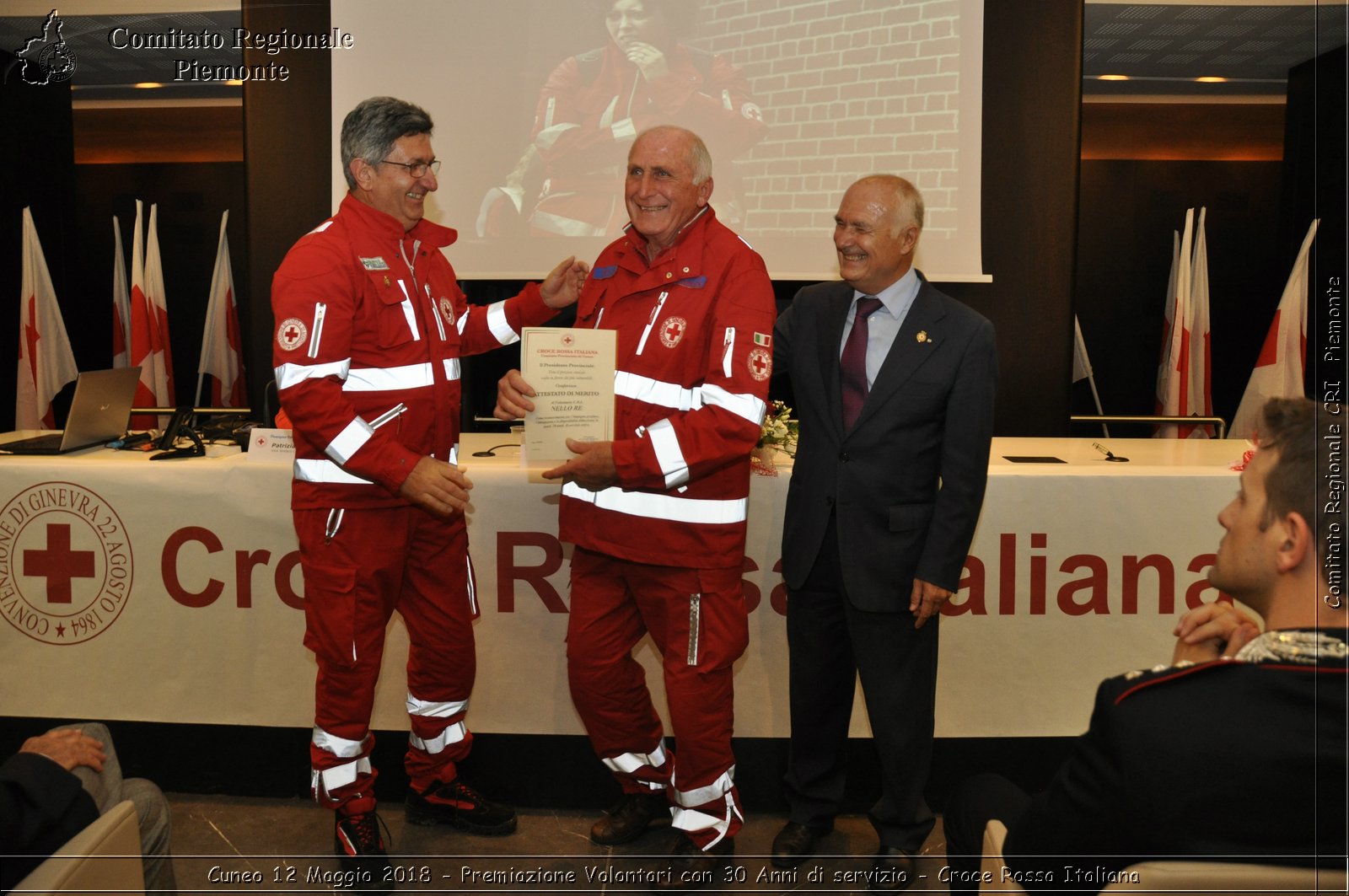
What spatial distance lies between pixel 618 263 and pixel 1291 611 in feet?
6.05

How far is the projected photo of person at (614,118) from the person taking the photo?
15.5 ft

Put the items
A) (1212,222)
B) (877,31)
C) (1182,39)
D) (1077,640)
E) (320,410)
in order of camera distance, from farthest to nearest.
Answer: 1. (1212,222)
2. (1182,39)
3. (877,31)
4. (1077,640)
5. (320,410)

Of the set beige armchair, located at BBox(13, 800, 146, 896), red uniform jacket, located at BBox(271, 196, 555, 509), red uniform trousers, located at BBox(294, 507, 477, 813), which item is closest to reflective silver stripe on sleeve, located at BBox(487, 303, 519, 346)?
red uniform jacket, located at BBox(271, 196, 555, 509)

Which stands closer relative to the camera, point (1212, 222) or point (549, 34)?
point (549, 34)

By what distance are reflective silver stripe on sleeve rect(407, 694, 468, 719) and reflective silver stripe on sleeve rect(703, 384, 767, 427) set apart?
1.22 meters

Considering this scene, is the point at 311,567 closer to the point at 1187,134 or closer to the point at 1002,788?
the point at 1002,788

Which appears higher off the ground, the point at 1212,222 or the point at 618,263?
the point at 1212,222

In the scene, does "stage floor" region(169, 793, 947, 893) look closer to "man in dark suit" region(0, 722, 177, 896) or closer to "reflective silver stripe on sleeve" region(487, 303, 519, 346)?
"man in dark suit" region(0, 722, 177, 896)

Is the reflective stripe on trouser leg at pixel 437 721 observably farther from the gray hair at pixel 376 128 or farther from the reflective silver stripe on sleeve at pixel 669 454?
the gray hair at pixel 376 128

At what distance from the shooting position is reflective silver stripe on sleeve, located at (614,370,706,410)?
8.77ft

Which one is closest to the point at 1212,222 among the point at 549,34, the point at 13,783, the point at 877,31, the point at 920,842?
the point at 877,31

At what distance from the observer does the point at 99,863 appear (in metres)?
1.38

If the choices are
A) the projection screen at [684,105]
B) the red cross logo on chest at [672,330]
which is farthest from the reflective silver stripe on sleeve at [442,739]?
the projection screen at [684,105]

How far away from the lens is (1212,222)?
29.7 ft
